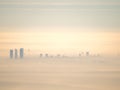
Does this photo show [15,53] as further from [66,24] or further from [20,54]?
[66,24]

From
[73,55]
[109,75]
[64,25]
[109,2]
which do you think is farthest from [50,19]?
[109,75]

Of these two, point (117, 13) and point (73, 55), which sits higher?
point (117, 13)

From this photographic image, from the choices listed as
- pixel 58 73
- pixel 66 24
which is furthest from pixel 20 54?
pixel 66 24

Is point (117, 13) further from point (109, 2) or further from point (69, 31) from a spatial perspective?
point (69, 31)

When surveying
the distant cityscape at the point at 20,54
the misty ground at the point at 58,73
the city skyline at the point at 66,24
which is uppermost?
the city skyline at the point at 66,24

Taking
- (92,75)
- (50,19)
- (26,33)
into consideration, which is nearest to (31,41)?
(26,33)

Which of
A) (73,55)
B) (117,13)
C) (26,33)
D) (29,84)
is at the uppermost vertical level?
(117,13)

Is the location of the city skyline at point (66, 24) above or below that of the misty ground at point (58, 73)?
above

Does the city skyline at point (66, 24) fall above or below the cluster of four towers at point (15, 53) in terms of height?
above

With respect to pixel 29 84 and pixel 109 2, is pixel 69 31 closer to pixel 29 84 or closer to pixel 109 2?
pixel 109 2
